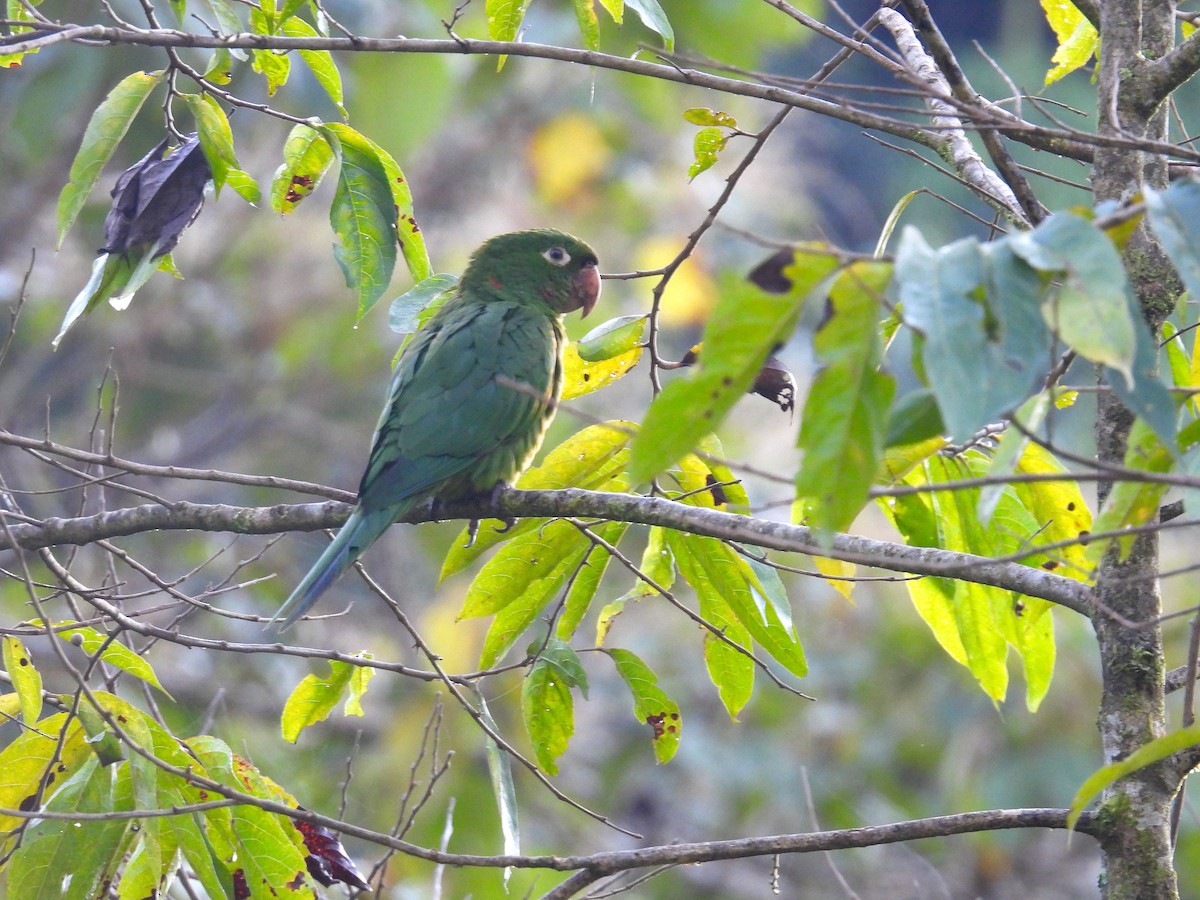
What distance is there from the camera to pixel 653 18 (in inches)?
83.7

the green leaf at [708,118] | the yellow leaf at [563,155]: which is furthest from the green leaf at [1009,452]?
the yellow leaf at [563,155]

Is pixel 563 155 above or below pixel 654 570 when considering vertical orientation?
above

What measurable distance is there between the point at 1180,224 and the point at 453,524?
18.6 feet

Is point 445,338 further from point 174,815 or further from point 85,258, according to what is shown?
point 85,258

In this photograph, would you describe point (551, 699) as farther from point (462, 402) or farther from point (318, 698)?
point (462, 402)

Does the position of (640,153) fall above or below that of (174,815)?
above

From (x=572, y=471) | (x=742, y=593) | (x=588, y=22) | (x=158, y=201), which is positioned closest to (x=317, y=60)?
(x=158, y=201)

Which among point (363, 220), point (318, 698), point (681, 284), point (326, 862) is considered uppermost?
point (681, 284)

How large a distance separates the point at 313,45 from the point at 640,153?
7.51 m

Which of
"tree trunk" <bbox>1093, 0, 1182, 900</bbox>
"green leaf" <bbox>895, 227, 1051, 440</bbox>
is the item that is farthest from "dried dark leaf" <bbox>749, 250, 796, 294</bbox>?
"tree trunk" <bbox>1093, 0, 1182, 900</bbox>

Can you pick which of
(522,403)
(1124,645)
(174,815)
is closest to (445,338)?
(522,403)

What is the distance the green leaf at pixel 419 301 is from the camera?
238 centimetres

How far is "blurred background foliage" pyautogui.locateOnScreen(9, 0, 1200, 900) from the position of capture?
614 cm

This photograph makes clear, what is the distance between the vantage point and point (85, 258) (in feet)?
22.9
